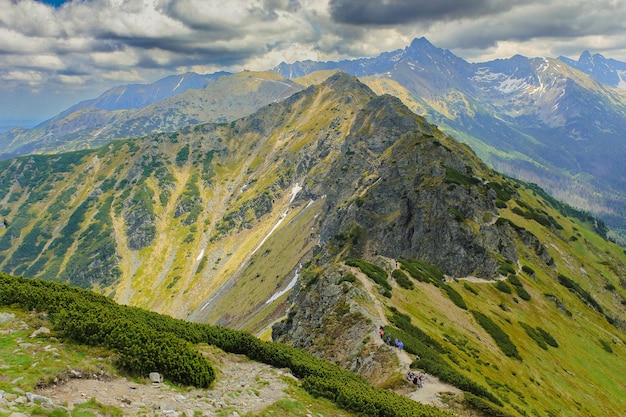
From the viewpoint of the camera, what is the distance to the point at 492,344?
52094 millimetres

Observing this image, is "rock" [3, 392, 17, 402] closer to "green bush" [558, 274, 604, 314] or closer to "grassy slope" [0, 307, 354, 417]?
"grassy slope" [0, 307, 354, 417]

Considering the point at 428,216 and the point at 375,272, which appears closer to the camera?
the point at 375,272

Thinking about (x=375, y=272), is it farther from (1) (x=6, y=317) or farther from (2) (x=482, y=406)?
(1) (x=6, y=317)

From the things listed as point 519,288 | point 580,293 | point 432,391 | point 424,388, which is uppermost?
point 432,391

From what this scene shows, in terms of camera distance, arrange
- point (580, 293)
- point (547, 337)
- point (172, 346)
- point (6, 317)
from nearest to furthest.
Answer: point (172, 346) → point (6, 317) → point (547, 337) → point (580, 293)

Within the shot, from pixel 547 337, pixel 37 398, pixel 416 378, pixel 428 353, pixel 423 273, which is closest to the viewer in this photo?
pixel 37 398

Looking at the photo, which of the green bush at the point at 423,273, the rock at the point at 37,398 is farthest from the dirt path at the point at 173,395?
the green bush at the point at 423,273

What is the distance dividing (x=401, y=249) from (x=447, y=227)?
61.3ft

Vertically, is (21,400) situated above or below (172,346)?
above

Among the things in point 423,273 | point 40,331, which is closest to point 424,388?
point 40,331

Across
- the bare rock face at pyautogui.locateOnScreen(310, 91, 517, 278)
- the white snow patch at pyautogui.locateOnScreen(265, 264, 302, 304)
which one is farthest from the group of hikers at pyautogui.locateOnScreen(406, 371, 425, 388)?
the white snow patch at pyautogui.locateOnScreen(265, 264, 302, 304)

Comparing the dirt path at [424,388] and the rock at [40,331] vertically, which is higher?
the rock at [40,331]

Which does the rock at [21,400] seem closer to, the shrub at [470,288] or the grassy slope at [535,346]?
the grassy slope at [535,346]

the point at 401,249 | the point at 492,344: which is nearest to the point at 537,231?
the point at 401,249
